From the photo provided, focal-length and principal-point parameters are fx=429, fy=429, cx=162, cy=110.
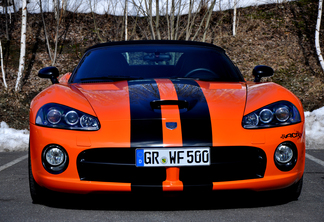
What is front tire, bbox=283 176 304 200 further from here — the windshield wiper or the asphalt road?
the windshield wiper

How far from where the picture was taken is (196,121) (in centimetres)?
281

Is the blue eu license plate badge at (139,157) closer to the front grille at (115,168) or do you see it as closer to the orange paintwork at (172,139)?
the front grille at (115,168)

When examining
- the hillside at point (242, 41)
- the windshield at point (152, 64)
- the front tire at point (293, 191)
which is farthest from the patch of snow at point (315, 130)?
the hillside at point (242, 41)

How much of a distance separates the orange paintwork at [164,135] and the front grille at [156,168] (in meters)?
0.04

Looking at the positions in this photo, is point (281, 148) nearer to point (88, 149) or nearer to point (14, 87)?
point (88, 149)

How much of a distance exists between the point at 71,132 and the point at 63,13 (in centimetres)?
1806

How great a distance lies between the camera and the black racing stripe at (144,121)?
8.89ft

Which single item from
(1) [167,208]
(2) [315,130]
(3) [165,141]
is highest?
(3) [165,141]

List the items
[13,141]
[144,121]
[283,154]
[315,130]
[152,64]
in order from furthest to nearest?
[315,130] < [13,141] < [152,64] < [283,154] < [144,121]

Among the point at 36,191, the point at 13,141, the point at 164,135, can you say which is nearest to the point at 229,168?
the point at 164,135

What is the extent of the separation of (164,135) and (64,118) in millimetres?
712

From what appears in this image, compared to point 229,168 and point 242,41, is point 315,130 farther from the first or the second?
point 242,41

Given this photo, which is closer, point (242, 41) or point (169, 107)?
point (169, 107)

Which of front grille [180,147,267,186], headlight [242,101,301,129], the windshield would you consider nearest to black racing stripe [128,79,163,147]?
front grille [180,147,267,186]
